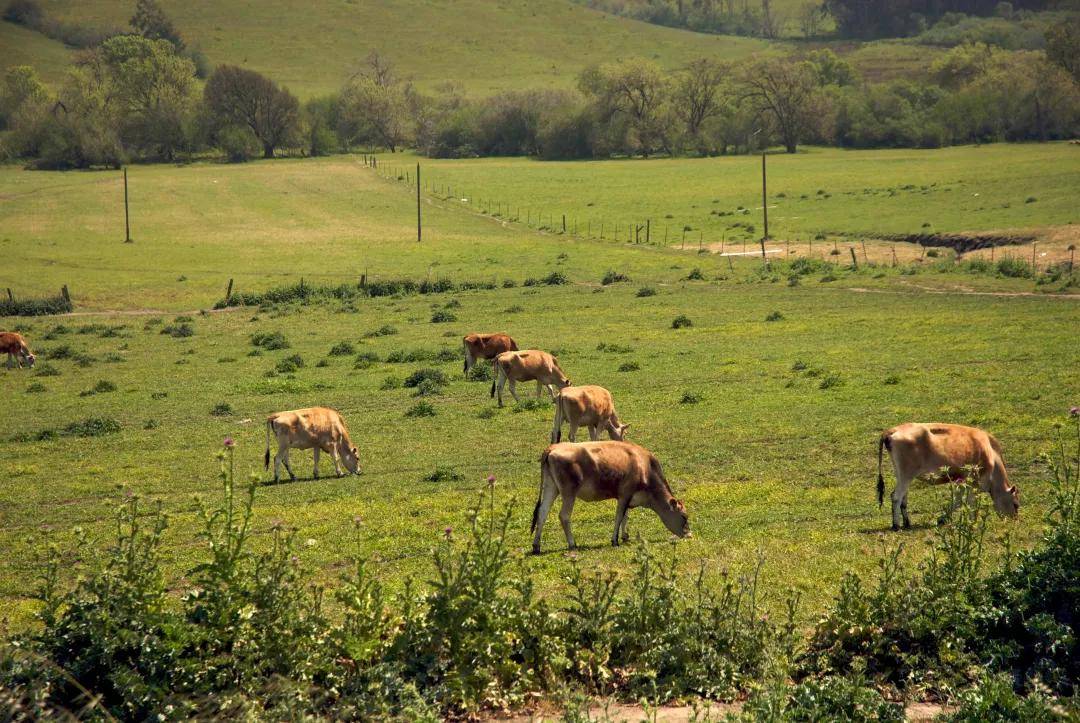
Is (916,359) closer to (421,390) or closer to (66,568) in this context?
(421,390)

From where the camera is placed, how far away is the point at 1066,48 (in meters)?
136

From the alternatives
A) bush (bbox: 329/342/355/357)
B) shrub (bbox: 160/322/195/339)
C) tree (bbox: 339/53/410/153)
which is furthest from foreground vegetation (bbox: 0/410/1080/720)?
tree (bbox: 339/53/410/153)

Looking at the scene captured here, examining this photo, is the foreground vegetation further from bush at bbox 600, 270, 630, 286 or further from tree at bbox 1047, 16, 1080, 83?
tree at bbox 1047, 16, 1080, 83

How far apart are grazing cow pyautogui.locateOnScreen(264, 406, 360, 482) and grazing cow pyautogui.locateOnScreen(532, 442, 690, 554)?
24.8ft

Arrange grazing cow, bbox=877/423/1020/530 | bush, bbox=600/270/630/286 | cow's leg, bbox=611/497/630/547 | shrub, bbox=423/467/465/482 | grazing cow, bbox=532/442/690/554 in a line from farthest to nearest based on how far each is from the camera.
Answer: bush, bbox=600/270/630/286, shrub, bbox=423/467/465/482, grazing cow, bbox=877/423/1020/530, cow's leg, bbox=611/497/630/547, grazing cow, bbox=532/442/690/554

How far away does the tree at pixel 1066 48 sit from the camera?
443 ft

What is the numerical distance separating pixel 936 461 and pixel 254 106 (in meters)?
142

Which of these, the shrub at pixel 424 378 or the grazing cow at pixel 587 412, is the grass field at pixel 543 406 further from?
the grazing cow at pixel 587 412

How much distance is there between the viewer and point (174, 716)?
9680 mm

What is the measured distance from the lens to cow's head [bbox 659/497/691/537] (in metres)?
16.0

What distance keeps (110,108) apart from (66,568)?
492 feet

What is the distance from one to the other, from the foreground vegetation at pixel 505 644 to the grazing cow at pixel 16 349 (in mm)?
30501

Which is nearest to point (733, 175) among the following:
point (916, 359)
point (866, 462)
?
point (916, 359)

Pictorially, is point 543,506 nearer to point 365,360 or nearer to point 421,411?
point 421,411
